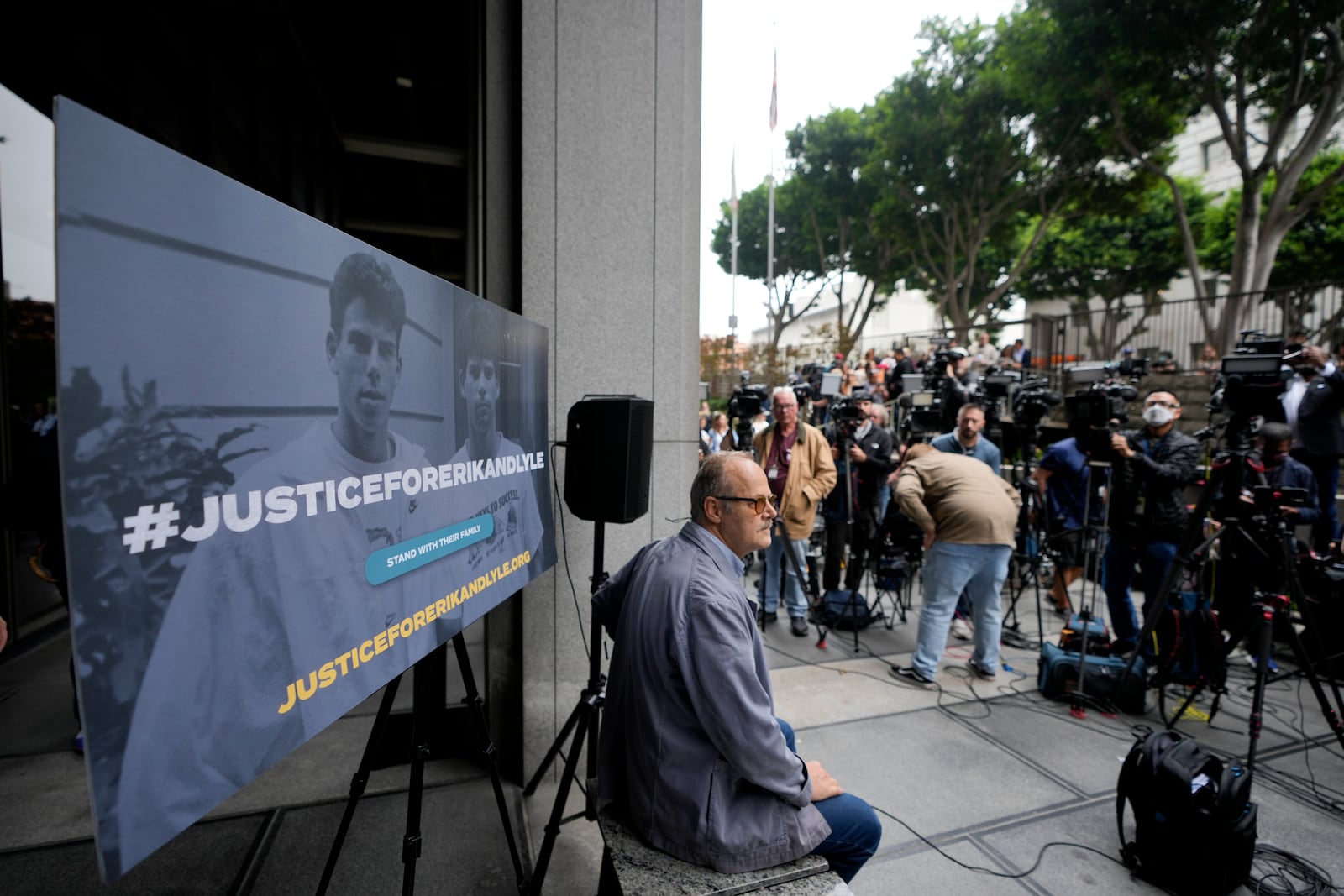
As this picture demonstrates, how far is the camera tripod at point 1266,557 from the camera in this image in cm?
318

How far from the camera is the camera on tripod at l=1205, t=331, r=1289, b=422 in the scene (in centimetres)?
334

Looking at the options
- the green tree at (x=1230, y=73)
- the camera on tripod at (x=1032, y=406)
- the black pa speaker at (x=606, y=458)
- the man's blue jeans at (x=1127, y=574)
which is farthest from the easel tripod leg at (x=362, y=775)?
the green tree at (x=1230, y=73)

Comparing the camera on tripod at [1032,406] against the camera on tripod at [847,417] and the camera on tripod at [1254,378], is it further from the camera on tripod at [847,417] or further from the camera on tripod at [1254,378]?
the camera on tripod at [1254,378]

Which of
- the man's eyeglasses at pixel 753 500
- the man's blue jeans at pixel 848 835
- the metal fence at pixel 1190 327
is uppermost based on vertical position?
the metal fence at pixel 1190 327

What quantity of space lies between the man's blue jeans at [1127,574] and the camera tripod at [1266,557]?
0.65m

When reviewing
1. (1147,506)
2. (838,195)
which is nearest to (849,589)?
(1147,506)

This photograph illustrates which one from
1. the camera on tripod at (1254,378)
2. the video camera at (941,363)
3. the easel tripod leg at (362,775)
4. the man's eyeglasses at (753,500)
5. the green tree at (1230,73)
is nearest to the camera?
the easel tripod leg at (362,775)

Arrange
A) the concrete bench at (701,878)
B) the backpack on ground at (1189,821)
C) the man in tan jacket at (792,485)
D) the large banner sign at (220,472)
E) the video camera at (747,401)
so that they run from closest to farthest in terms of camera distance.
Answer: the large banner sign at (220,472) → the concrete bench at (701,878) → the backpack on ground at (1189,821) → the man in tan jacket at (792,485) → the video camera at (747,401)

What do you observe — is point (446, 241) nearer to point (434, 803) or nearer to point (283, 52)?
point (283, 52)

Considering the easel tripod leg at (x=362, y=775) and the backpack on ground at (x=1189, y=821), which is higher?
the easel tripod leg at (x=362, y=775)

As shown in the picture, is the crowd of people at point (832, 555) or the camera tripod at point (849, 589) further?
the camera tripod at point (849, 589)

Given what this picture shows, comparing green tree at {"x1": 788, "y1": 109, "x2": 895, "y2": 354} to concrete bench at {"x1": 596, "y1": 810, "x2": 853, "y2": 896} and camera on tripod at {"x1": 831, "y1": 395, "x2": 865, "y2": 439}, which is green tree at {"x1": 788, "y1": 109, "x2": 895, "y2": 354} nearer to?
camera on tripod at {"x1": 831, "y1": 395, "x2": 865, "y2": 439}

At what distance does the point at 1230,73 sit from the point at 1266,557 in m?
14.2

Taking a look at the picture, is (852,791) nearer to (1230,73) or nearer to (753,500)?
(753,500)
